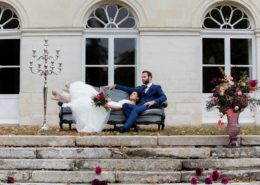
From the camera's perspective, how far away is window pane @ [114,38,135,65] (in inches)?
593

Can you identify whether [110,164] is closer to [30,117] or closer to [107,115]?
[107,115]

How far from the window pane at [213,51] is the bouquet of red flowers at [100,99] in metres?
5.57

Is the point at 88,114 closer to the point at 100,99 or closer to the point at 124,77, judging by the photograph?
the point at 100,99

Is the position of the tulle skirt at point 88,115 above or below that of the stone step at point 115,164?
above

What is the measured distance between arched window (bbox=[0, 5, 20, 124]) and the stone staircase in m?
6.79

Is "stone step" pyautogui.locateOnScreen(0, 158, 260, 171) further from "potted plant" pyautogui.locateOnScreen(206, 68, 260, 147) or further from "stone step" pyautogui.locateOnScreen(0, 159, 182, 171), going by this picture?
"potted plant" pyautogui.locateOnScreen(206, 68, 260, 147)


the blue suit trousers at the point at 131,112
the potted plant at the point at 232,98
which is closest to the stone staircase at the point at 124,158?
the potted plant at the point at 232,98

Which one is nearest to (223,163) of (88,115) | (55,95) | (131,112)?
(131,112)

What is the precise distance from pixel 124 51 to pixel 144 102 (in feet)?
14.9

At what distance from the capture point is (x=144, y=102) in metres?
10.8

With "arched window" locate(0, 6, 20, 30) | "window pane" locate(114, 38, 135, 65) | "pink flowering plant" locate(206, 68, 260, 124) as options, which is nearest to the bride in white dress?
"pink flowering plant" locate(206, 68, 260, 124)

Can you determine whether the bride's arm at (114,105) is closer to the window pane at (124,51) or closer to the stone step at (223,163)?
the stone step at (223,163)

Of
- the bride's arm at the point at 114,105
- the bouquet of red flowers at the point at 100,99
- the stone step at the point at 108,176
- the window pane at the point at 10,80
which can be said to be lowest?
the stone step at the point at 108,176

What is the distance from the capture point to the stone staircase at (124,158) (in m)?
7.46
